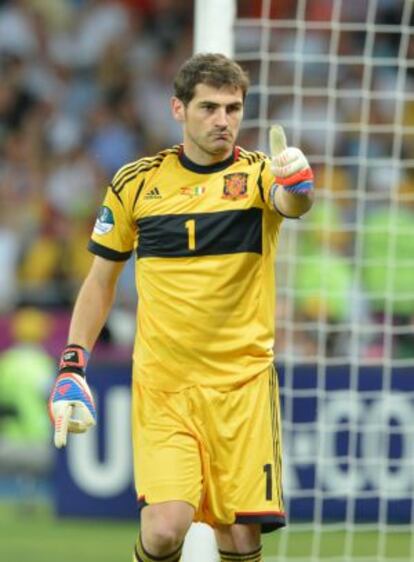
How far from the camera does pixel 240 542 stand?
6082 mm

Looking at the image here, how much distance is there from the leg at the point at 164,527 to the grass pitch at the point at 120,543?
2.84 meters

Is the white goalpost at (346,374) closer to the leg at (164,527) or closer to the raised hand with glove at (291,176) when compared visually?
the raised hand with glove at (291,176)

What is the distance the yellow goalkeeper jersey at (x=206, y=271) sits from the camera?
6.07m

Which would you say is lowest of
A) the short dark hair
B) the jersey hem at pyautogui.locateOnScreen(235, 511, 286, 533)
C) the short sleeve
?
the jersey hem at pyautogui.locateOnScreen(235, 511, 286, 533)

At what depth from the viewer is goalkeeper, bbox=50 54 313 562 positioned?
600cm

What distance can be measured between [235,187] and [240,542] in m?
1.30

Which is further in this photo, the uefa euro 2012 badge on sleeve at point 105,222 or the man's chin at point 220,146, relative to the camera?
the uefa euro 2012 badge on sleeve at point 105,222

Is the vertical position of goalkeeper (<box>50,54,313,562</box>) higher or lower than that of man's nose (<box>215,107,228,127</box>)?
lower

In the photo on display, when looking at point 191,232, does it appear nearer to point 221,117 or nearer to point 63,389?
point 221,117

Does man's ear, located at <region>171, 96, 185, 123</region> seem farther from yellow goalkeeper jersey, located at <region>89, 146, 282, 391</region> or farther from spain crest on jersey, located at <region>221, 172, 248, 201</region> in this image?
spain crest on jersey, located at <region>221, 172, 248, 201</region>

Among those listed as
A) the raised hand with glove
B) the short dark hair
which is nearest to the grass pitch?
the short dark hair

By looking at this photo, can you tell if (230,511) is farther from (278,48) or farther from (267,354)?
(278,48)

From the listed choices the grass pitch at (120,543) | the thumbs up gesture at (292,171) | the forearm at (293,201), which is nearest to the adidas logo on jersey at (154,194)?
the forearm at (293,201)

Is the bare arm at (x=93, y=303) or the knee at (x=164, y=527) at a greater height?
the bare arm at (x=93, y=303)
